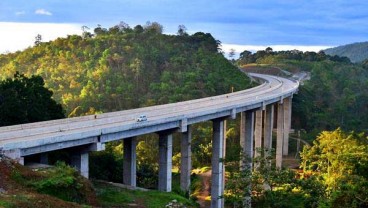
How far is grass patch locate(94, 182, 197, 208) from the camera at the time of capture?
96.3ft

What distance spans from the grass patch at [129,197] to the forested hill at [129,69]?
153 feet

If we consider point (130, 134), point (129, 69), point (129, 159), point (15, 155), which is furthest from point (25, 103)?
point (129, 69)

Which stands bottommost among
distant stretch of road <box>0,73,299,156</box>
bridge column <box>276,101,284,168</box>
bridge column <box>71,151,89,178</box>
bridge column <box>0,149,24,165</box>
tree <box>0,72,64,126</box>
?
bridge column <box>276,101,284,168</box>

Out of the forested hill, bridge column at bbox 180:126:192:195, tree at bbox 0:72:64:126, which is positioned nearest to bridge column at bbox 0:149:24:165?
tree at bbox 0:72:64:126

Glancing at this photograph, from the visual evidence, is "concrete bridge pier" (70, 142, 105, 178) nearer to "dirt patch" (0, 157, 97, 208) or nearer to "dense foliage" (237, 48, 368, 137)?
"dirt patch" (0, 157, 97, 208)

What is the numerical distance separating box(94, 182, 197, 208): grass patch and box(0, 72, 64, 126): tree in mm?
11766

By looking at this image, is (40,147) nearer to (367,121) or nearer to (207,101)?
(207,101)

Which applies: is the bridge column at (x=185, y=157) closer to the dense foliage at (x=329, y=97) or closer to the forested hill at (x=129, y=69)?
the forested hill at (x=129, y=69)

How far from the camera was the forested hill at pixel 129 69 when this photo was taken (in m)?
85.0

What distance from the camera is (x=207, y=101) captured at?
5925 centimetres

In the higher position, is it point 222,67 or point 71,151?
point 222,67

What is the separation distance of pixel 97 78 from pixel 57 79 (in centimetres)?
1051

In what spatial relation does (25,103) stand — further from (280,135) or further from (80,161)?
(280,135)

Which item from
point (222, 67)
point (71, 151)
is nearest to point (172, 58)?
point (222, 67)
